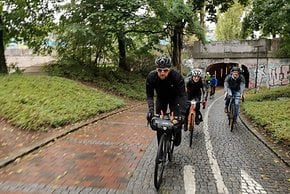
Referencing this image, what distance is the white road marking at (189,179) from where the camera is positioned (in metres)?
5.55

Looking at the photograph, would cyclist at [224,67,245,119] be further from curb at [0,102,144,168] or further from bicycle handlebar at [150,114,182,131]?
bicycle handlebar at [150,114,182,131]

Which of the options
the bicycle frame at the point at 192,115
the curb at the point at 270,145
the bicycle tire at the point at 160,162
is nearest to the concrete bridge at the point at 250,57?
the curb at the point at 270,145

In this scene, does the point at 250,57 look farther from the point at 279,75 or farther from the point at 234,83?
the point at 234,83

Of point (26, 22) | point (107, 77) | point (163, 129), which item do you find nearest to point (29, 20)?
point (26, 22)

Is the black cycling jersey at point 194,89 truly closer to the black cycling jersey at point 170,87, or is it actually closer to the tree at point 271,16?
the black cycling jersey at point 170,87

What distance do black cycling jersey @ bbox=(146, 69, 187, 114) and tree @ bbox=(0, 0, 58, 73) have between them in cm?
1184

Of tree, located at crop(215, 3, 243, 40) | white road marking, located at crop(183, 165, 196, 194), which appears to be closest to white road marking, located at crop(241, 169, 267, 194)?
white road marking, located at crop(183, 165, 196, 194)

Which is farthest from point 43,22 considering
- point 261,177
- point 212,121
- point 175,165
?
point 261,177

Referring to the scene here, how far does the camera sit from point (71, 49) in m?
20.7

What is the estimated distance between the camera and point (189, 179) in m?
6.05

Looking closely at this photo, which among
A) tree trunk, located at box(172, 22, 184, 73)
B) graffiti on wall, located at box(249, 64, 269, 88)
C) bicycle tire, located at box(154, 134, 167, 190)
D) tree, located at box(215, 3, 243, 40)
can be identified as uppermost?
tree, located at box(215, 3, 243, 40)

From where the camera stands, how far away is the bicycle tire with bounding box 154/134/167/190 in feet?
17.9

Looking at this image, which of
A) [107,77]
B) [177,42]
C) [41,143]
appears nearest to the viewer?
[41,143]

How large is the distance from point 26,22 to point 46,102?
7.74 m
